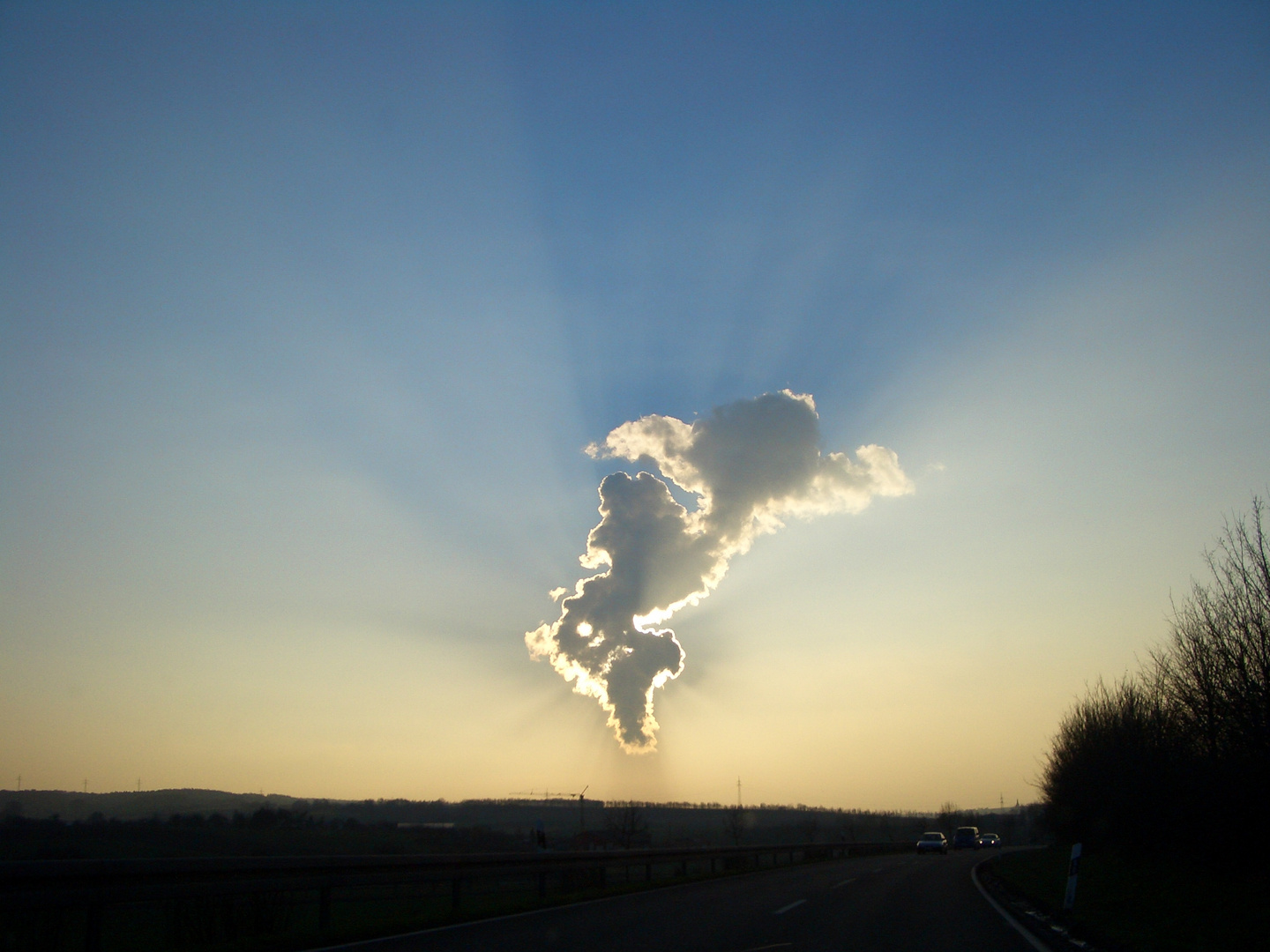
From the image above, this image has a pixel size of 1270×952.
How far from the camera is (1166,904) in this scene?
15258 mm

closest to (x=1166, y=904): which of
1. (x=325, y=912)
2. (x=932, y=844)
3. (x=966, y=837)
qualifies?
(x=325, y=912)

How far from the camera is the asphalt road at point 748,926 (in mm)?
10547

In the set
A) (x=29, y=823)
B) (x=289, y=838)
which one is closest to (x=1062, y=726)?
(x=289, y=838)

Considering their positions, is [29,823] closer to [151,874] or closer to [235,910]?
[235,910]

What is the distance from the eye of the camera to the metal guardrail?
26.7 ft

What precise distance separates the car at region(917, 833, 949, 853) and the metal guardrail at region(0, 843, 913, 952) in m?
45.8

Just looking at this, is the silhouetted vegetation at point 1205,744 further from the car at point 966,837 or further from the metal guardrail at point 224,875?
the car at point 966,837

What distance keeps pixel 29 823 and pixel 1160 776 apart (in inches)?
1843

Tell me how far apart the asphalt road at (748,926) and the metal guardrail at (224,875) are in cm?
137

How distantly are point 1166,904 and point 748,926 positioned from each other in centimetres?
855

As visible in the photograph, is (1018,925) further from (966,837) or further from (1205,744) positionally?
(966,837)

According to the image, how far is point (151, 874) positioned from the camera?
941 centimetres

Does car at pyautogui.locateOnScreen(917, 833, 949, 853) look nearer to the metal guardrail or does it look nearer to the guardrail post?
the metal guardrail

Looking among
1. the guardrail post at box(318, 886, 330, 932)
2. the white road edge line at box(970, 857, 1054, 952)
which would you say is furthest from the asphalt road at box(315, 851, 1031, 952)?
the guardrail post at box(318, 886, 330, 932)
